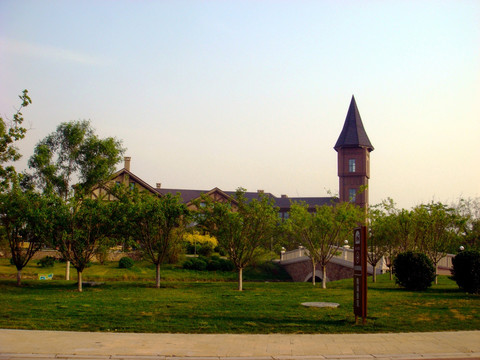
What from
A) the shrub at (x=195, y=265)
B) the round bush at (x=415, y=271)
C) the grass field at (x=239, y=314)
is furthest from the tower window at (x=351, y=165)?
the grass field at (x=239, y=314)

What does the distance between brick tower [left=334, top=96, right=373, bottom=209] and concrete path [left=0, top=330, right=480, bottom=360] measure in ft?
208

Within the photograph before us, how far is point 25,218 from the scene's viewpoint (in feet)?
78.2

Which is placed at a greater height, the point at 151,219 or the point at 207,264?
the point at 151,219

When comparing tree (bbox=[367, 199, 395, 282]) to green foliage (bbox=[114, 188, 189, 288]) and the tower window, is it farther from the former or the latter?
the tower window

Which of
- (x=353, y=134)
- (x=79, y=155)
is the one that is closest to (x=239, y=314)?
(x=79, y=155)

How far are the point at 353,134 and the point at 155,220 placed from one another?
55194 mm

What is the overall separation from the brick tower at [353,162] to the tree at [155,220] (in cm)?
5099

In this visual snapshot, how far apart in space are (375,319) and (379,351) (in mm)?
3379

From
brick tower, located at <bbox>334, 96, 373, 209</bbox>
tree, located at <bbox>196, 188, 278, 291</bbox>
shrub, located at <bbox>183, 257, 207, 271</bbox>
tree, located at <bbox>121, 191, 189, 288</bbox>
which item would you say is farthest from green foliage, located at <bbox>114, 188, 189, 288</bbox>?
brick tower, located at <bbox>334, 96, 373, 209</bbox>

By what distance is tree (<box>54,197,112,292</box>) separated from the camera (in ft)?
74.6

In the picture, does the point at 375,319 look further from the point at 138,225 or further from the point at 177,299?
the point at 138,225

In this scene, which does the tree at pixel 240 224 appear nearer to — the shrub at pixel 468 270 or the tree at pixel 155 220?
the tree at pixel 155 220

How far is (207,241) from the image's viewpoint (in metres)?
51.2

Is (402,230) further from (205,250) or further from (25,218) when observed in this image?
(205,250)
